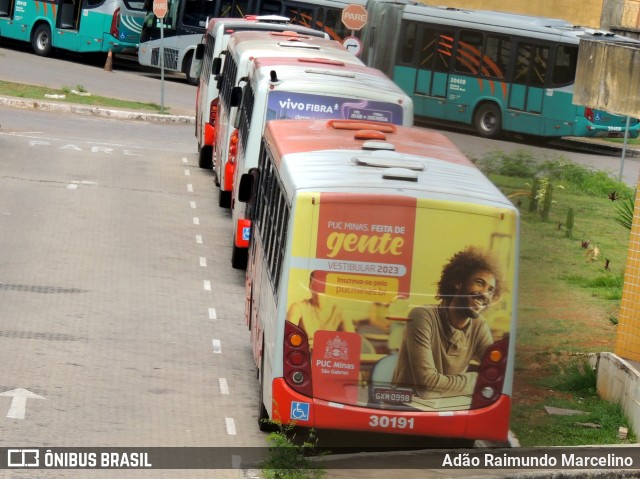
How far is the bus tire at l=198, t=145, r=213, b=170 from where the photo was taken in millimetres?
25344

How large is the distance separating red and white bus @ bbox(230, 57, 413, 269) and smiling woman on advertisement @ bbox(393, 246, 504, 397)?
6.49 meters

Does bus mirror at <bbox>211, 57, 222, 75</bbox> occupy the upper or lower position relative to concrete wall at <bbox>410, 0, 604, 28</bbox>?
lower

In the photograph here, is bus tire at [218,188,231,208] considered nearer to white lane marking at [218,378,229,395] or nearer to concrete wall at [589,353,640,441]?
white lane marking at [218,378,229,395]

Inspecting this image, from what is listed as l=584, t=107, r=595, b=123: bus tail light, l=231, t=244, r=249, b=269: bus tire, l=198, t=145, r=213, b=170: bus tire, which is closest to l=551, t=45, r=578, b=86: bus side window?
l=584, t=107, r=595, b=123: bus tail light

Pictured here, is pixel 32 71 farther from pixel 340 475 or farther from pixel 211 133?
pixel 340 475

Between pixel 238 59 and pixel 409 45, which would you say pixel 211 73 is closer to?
pixel 238 59

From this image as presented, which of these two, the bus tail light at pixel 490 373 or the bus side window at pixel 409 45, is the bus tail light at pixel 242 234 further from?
the bus side window at pixel 409 45

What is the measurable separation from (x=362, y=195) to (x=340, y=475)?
6.68 feet

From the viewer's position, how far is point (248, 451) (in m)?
10.7

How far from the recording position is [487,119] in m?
35.7

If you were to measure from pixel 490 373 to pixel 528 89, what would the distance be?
25438 mm

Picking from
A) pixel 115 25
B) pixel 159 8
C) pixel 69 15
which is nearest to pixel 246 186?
pixel 159 8

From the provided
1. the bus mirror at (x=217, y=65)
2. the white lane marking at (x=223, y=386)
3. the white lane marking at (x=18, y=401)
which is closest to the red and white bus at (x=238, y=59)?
the bus mirror at (x=217, y=65)

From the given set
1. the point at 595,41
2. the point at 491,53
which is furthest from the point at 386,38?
the point at 595,41
